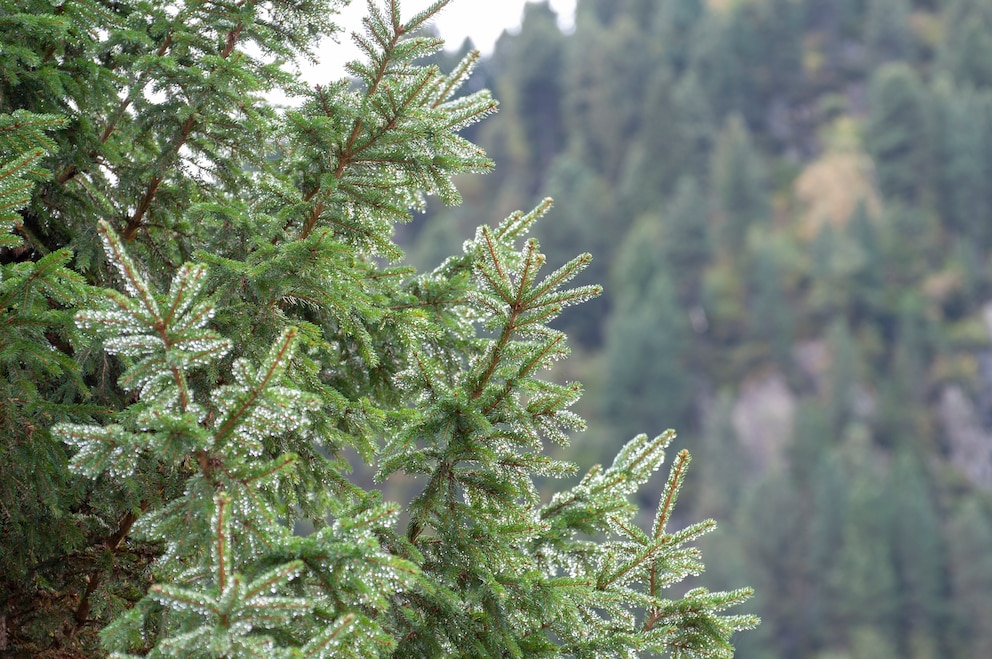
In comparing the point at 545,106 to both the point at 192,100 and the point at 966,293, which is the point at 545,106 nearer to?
the point at 966,293

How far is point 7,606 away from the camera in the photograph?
13.1 ft

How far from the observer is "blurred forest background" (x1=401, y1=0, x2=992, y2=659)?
63.3 meters

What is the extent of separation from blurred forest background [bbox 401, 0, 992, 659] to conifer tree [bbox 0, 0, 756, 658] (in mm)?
52663

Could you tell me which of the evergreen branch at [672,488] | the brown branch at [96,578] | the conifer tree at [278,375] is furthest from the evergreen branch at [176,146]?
the evergreen branch at [672,488]

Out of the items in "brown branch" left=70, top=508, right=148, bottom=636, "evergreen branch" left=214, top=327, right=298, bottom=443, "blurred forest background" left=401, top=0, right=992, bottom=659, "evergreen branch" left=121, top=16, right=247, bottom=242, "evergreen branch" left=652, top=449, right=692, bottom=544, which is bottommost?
"brown branch" left=70, top=508, right=148, bottom=636

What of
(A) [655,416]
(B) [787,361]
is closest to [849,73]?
(B) [787,361]

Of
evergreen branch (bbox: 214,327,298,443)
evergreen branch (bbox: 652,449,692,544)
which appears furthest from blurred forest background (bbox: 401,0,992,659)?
evergreen branch (bbox: 214,327,298,443)

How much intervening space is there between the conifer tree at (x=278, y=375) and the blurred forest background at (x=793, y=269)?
52663 millimetres

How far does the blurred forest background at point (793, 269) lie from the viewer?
63312 mm

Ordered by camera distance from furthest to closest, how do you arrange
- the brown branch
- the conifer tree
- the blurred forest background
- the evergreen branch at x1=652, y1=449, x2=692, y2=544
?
1. the blurred forest background
2. the brown branch
3. the evergreen branch at x1=652, y1=449, x2=692, y2=544
4. the conifer tree

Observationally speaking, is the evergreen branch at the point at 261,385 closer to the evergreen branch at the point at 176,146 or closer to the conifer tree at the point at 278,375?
the conifer tree at the point at 278,375

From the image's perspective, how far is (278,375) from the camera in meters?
2.87

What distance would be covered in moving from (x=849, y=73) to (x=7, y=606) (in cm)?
10986

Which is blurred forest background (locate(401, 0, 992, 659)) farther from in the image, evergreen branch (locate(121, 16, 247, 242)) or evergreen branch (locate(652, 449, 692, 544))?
evergreen branch (locate(121, 16, 247, 242))
